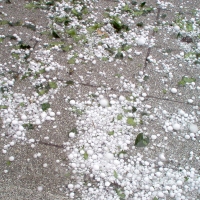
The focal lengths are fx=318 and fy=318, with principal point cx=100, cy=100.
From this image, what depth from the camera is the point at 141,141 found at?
1.91 m

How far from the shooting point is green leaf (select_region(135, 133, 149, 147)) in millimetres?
1898

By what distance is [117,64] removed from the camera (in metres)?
2.39

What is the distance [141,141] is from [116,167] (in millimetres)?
234

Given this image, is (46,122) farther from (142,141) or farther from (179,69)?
(179,69)

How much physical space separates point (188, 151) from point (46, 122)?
2.90ft

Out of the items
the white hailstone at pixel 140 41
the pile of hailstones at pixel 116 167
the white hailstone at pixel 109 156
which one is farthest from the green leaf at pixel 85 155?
the white hailstone at pixel 140 41

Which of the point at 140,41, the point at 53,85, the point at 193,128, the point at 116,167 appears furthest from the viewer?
the point at 140,41

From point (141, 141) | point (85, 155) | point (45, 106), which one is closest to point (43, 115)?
point (45, 106)

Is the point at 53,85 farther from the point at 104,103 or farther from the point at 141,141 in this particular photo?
the point at 141,141

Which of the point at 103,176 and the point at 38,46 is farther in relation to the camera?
the point at 38,46

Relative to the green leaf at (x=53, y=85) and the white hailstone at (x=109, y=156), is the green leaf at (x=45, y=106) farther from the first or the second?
the white hailstone at (x=109, y=156)

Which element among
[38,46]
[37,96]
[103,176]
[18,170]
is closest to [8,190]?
[18,170]

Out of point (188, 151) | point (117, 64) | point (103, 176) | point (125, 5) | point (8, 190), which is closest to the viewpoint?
point (8, 190)

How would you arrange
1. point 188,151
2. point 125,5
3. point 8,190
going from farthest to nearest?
point 125,5
point 188,151
point 8,190
